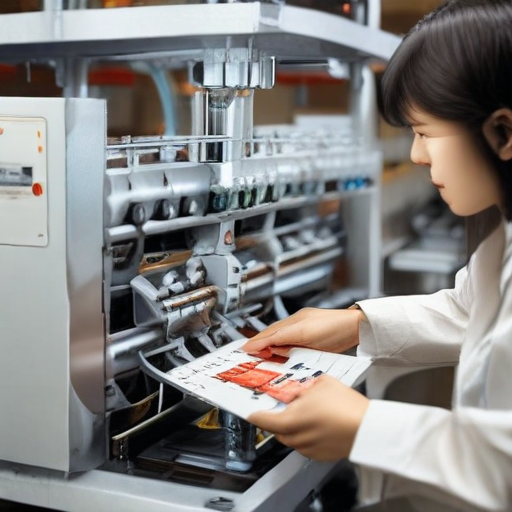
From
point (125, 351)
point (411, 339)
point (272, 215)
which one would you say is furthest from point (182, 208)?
point (411, 339)

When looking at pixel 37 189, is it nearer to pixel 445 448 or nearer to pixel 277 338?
pixel 277 338

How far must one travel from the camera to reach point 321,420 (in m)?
1.04

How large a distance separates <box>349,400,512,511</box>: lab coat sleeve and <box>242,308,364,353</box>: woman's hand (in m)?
0.37

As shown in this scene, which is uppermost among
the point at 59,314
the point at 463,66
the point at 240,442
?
the point at 463,66

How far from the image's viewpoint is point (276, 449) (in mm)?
1362

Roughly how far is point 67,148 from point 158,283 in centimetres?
29

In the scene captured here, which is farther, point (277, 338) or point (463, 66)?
point (277, 338)

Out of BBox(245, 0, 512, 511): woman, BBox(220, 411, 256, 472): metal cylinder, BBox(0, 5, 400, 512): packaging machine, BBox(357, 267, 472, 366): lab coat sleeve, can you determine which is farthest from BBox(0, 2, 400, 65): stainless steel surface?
BBox(220, 411, 256, 472): metal cylinder

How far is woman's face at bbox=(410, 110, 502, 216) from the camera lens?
106 centimetres

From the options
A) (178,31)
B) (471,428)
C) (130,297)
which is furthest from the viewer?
(178,31)

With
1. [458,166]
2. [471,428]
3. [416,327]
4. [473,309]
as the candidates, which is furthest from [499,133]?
[416,327]

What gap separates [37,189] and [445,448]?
25.6 inches

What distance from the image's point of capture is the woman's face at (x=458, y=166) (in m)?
1.06

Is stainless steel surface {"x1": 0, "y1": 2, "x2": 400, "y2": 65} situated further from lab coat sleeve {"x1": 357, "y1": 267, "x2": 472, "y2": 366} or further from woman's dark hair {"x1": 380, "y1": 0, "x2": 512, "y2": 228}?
lab coat sleeve {"x1": 357, "y1": 267, "x2": 472, "y2": 366}
